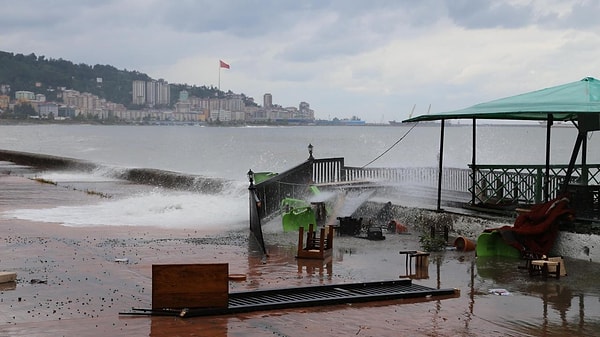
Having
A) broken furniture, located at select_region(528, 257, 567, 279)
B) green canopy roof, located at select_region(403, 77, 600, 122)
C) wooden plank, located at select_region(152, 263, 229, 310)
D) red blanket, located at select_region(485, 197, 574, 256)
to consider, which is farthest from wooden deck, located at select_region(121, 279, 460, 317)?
green canopy roof, located at select_region(403, 77, 600, 122)

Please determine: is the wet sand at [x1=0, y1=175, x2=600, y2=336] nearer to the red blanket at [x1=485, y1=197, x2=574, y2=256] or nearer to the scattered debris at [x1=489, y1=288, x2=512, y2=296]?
the scattered debris at [x1=489, y1=288, x2=512, y2=296]

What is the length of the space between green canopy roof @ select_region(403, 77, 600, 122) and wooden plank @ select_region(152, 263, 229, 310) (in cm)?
773

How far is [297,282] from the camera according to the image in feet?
42.3

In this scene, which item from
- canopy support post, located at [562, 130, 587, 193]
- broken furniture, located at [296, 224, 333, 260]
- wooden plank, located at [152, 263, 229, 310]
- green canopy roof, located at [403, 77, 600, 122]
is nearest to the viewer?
wooden plank, located at [152, 263, 229, 310]

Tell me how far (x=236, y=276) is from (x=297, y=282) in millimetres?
1069

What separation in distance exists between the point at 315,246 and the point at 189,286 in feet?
18.2

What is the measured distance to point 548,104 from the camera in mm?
15336

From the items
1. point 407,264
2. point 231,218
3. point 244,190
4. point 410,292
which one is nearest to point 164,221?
point 231,218

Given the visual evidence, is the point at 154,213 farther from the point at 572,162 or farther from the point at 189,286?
the point at 189,286

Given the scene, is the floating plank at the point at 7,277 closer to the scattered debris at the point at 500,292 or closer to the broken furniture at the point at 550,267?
the scattered debris at the point at 500,292

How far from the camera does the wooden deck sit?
1031 centimetres

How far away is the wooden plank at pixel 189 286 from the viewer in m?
10.3

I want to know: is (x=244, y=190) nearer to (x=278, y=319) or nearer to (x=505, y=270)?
(x=505, y=270)

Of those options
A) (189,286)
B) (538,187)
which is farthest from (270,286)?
(538,187)
